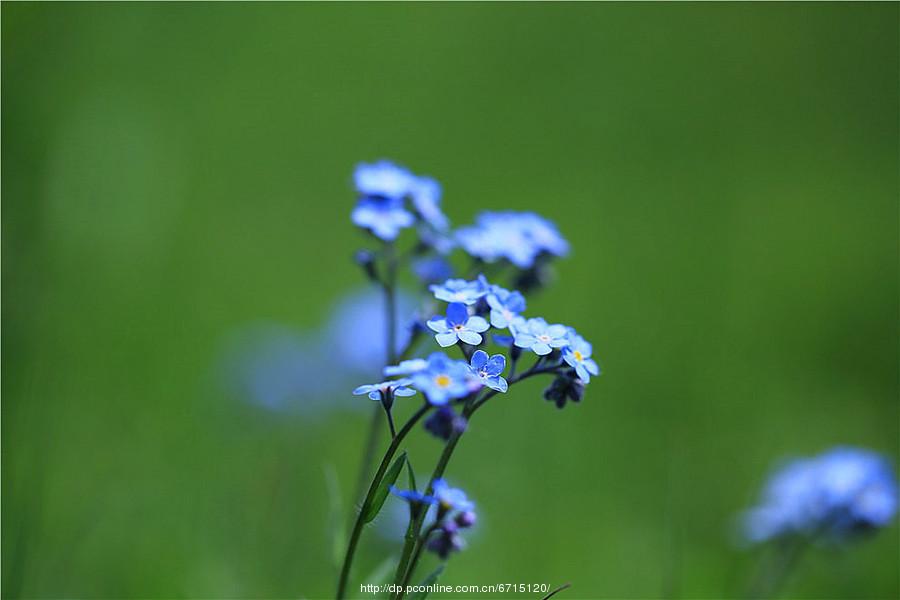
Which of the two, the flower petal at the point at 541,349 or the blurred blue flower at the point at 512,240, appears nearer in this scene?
the flower petal at the point at 541,349

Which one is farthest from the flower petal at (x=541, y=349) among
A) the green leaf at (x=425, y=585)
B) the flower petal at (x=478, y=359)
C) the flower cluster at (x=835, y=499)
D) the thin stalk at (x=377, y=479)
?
the flower cluster at (x=835, y=499)

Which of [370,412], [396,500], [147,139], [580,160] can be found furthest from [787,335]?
[147,139]

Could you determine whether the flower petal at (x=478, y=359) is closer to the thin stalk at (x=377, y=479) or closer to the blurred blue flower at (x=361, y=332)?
the thin stalk at (x=377, y=479)

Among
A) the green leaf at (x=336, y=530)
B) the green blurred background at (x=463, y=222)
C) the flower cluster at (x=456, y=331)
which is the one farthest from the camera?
the green blurred background at (x=463, y=222)

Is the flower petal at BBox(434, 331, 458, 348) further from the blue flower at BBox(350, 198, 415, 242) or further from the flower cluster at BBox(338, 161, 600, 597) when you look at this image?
the blue flower at BBox(350, 198, 415, 242)

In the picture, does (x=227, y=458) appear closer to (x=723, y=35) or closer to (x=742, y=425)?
(x=742, y=425)
